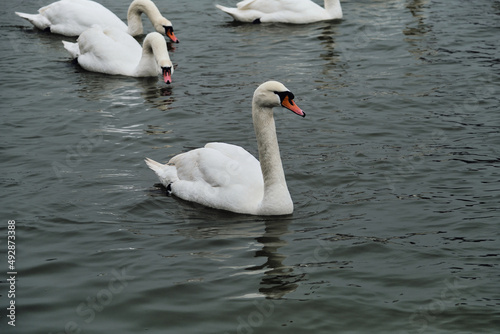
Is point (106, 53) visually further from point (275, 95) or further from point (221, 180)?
point (275, 95)

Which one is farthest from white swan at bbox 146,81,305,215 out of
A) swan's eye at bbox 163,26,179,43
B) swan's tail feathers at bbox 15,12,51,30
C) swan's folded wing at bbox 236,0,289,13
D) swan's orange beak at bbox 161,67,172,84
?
swan's tail feathers at bbox 15,12,51,30

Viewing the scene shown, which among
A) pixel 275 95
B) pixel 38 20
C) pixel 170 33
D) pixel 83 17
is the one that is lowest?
pixel 170 33

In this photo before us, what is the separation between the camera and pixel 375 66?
16.0 metres

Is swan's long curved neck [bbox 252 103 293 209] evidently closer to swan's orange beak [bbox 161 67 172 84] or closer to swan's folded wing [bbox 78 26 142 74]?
swan's orange beak [bbox 161 67 172 84]

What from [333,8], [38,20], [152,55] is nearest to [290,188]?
[152,55]

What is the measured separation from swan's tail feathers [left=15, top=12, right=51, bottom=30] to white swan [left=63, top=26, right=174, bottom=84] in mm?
2325

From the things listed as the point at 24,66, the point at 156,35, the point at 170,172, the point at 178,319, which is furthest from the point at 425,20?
the point at 178,319

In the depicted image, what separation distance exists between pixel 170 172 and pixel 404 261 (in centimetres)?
345

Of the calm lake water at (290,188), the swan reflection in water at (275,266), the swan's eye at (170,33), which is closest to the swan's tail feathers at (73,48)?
the calm lake water at (290,188)

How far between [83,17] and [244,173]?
1043cm

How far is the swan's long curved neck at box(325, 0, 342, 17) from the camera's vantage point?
1930 centimetres

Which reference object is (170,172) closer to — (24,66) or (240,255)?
(240,255)

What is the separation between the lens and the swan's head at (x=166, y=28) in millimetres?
18016

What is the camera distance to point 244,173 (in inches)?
396
